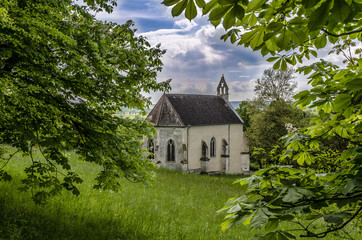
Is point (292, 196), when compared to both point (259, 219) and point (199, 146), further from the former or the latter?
point (199, 146)

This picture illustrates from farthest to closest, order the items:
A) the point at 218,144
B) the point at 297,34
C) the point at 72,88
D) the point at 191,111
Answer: the point at 218,144 → the point at 191,111 → the point at 72,88 → the point at 297,34

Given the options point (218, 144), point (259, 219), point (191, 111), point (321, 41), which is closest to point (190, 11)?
point (259, 219)

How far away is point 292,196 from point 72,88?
199 inches

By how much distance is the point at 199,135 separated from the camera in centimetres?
3209

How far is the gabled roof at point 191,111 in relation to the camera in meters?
30.4

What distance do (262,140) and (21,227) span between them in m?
30.9

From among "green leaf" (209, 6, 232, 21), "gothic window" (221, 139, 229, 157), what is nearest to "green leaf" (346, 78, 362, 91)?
"green leaf" (209, 6, 232, 21)

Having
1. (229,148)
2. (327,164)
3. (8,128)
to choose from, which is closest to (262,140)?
(229,148)

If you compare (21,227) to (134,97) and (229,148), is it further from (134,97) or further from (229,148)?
(229,148)

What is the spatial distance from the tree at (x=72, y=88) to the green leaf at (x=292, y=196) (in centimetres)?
397

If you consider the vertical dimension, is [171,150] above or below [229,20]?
below

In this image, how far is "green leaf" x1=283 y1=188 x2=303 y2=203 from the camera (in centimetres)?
184

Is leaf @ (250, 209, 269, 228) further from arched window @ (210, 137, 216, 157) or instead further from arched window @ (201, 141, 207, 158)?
arched window @ (210, 137, 216, 157)

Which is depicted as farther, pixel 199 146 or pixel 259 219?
pixel 199 146
